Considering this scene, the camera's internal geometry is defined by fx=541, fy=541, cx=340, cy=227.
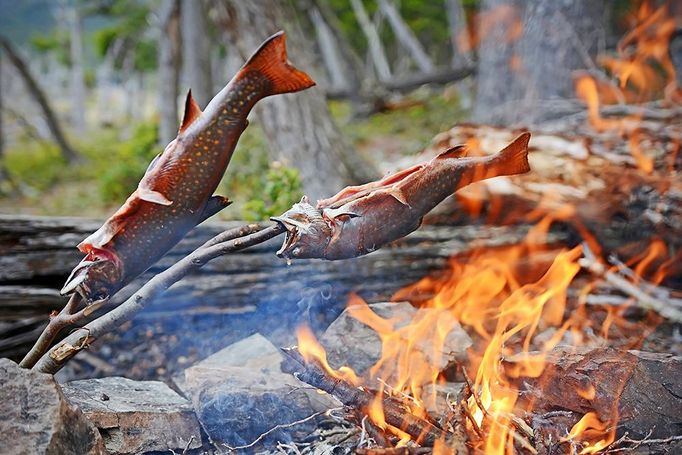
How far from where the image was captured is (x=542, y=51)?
7145 millimetres

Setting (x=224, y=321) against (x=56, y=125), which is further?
(x=56, y=125)

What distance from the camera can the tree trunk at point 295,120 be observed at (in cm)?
591

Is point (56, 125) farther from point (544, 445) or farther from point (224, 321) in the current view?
point (544, 445)

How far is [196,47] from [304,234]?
7.96 meters

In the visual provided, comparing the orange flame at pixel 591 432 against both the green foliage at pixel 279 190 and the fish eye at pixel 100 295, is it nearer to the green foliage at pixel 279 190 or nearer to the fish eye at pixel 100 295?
the fish eye at pixel 100 295

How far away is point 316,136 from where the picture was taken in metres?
6.02

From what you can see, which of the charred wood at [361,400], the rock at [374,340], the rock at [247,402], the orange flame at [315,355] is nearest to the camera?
the charred wood at [361,400]

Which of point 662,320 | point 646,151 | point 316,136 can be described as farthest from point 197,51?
point 662,320

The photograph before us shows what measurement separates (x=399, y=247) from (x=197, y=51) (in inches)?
254

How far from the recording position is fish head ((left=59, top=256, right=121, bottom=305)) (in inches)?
86.0

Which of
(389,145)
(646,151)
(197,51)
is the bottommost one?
(389,145)

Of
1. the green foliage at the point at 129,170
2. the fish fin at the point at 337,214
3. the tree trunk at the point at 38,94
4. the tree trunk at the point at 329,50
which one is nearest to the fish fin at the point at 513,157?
the fish fin at the point at 337,214

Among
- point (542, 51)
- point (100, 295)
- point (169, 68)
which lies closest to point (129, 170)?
point (169, 68)

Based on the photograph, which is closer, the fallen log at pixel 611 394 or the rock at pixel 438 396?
the fallen log at pixel 611 394
